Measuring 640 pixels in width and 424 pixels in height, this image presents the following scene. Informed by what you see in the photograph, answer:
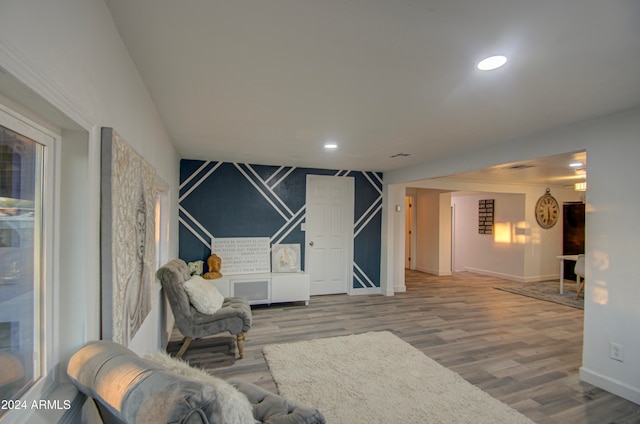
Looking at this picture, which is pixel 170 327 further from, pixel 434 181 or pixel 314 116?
pixel 434 181

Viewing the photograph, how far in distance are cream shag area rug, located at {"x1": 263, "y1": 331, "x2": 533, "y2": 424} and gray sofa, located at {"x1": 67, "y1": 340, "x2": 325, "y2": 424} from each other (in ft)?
4.73

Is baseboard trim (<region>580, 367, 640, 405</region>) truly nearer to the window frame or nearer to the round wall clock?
the window frame

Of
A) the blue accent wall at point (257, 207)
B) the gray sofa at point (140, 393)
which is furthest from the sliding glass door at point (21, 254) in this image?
the blue accent wall at point (257, 207)

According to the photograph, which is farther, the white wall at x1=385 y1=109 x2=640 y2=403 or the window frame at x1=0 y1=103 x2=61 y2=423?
the white wall at x1=385 y1=109 x2=640 y2=403

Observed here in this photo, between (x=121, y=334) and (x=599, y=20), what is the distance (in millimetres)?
2621

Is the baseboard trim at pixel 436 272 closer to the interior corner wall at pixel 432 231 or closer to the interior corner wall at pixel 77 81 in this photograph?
the interior corner wall at pixel 432 231

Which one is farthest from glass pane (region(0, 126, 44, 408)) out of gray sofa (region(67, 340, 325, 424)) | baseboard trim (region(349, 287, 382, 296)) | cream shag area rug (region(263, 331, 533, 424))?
baseboard trim (region(349, 287, 382, 296))

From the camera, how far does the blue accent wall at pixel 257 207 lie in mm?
4602

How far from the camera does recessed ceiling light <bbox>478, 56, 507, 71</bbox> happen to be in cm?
158

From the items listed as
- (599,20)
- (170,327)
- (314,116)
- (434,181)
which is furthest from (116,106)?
(434,181)

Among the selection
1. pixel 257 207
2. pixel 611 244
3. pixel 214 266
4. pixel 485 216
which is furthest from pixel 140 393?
pixel 485 216

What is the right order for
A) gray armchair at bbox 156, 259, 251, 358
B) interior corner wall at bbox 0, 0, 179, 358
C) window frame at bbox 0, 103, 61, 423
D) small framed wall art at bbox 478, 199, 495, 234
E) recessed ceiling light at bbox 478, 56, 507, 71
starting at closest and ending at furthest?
interior corner wall at bbox 0, 0, 179, 358, window frame at bbox 0, 103, 61, 423, recessed ceiling light at bbox 478, 56, 507, 71, gray armchair at bbox 156, 259, 251, 358, small framed wall art at bbox 478, 199, 495, 234

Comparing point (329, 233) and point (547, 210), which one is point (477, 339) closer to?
point (329, 233)

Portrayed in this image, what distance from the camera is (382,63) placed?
5.46 ft
